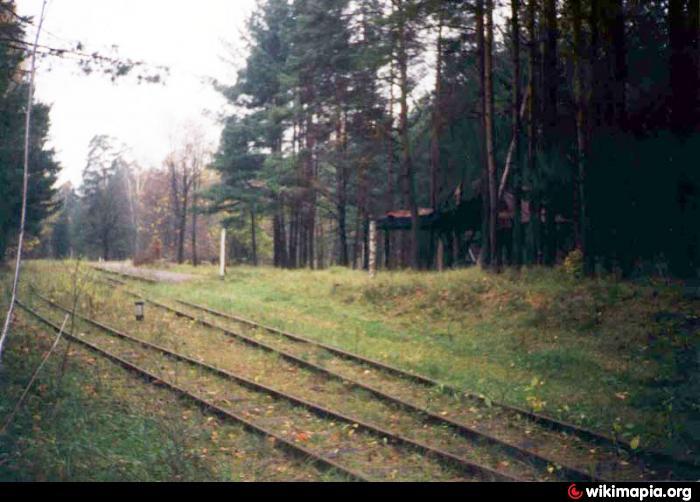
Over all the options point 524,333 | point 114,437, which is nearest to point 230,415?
point 114,437

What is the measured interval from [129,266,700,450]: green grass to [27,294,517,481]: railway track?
2.35 meters

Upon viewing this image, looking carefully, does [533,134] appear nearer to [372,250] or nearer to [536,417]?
[372,250]

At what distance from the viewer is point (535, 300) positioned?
14.8m

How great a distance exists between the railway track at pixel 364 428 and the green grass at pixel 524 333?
235 cm

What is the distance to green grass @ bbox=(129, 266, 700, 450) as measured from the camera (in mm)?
8781

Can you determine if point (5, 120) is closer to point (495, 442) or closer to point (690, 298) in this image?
point (495, 442)

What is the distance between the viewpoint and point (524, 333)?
43.3 ft

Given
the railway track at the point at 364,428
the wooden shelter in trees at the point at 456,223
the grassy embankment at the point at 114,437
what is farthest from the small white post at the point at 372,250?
the grassy embankment at the point at 114,437

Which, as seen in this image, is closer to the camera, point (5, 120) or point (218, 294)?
point (5, 120)

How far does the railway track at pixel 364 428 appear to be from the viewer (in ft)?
20.7

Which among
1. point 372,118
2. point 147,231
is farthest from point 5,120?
point 147,231

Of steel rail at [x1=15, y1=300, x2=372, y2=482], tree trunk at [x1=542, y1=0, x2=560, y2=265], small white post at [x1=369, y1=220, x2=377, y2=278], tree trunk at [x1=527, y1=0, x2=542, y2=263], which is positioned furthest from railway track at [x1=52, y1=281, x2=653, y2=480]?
tree trunk at [x1=542, y1=0, x2=560, y2=265]

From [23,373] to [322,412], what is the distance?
4.89 metres

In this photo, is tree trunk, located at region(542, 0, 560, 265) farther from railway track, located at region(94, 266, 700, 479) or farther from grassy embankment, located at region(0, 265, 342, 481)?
grassy embankment, located at region(0, 265, 342, 481)
